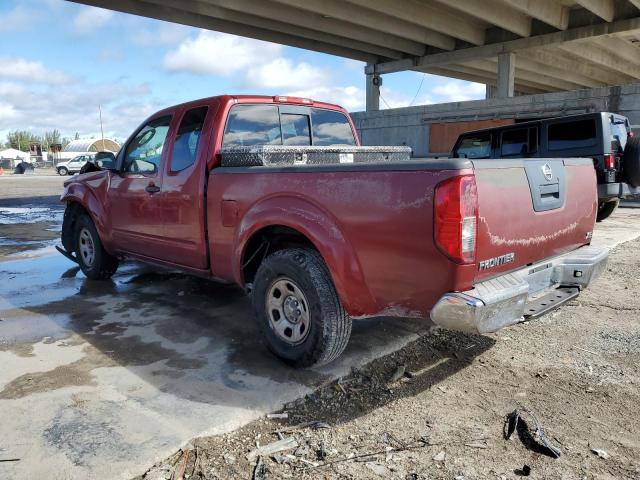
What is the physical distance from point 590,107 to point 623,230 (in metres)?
8.65

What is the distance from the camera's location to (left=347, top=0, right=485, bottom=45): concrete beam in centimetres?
1748

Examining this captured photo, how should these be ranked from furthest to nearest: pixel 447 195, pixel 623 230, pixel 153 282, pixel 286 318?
pixel 623 230 < pixel 153 282 < pixel 286 318 < pixel 447 195

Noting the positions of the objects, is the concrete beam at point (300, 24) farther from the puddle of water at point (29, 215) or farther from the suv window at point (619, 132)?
the suv window at point (619, 132)

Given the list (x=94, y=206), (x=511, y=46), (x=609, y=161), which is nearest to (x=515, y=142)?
(x=609, y=161)

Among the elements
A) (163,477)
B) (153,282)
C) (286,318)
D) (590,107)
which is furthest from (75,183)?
(590,107)

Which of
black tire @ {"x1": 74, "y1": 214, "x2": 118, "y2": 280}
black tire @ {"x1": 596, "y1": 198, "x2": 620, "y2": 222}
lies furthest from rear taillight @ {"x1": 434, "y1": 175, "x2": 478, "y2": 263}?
black tire @ {"x1": 596, "y1": 198, "x2": 620, "y2": 222}

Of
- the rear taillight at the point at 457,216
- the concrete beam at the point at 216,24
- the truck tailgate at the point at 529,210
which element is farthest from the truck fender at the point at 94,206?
the concrete beam at the point at 216,24

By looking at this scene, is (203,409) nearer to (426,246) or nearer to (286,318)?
(286,318)

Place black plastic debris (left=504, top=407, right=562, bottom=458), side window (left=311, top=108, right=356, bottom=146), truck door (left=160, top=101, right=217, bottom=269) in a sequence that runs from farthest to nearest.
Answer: side window (left=311, top=108, right=356, bottom=146) < truck door (left=160, top=101, right=217, bottom=269) < black plastic debris (left=504, top=407, right=562, bottom=458)

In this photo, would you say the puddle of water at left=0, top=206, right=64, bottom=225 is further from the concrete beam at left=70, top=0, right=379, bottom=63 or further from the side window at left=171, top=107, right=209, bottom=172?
the side window at left=171, top=107, right=209, bottom=172

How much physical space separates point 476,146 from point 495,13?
1095 centimetres

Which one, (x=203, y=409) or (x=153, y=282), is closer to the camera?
(x=203, y=409)

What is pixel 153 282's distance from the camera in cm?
605

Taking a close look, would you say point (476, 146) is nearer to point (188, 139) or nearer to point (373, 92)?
point (188, 139)
